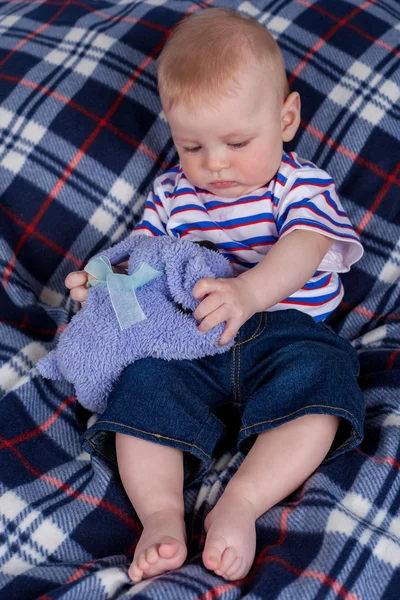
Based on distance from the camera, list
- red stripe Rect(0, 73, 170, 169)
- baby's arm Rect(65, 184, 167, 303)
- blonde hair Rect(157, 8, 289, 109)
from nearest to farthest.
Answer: blonde hair Rect(157, 8, 289, 109), baby's arm Rect(65, 184, 167, 303), red stripe Rect(0, 73, 170, 169)

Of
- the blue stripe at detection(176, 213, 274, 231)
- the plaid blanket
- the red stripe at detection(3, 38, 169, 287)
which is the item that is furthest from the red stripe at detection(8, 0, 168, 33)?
the blue stripe at detection(176, 213, 274, 231)

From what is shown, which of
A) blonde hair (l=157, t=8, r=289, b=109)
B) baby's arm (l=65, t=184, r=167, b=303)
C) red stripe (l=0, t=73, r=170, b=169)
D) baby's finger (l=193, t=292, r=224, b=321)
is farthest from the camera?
red stripe (l=0, t=73, r=170, b=169)

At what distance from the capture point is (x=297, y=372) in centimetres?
113

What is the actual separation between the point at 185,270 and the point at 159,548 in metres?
0.42

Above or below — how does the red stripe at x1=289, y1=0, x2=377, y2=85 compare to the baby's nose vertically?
above

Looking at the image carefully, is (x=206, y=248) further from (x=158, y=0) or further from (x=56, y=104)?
(x=158, y=0)

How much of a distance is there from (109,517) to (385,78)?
3.36ft

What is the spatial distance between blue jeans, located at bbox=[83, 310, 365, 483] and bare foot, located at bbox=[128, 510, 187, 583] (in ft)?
0.40

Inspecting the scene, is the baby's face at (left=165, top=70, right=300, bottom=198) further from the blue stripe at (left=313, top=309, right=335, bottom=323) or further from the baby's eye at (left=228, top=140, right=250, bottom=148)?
the blue stripe at (left=313, top=309, right=335, bottom=323)

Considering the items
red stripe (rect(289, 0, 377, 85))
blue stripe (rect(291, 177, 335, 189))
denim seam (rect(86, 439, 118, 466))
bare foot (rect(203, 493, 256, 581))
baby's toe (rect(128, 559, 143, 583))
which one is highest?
red stripe (rect(289, 0, 377, 85))

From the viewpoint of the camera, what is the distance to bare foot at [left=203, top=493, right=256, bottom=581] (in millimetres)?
944

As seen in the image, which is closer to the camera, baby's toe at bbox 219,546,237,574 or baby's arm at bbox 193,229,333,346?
baby's toe at bbox 219,546,237,574

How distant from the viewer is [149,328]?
112cm

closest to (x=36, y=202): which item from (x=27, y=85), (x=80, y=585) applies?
(x=27, y=85)
